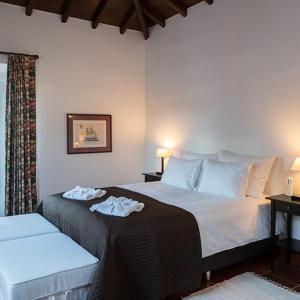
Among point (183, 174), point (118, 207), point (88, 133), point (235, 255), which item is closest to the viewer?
point (118, 207)

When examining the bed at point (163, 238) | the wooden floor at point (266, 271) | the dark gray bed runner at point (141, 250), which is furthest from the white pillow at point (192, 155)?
the dark gray bed runner at point (141, 250)

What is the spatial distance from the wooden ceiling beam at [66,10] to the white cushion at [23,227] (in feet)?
10.5

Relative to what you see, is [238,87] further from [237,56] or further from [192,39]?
[192,39]

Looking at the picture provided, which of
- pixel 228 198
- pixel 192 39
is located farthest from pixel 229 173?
pixel 192 39

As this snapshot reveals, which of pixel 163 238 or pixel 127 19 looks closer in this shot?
pixel 163 238

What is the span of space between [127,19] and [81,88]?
1.40 meters

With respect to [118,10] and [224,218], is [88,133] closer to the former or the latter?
[118,10]

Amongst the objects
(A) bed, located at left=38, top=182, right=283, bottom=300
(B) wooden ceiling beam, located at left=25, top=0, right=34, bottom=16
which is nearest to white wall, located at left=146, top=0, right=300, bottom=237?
(A) bed, located at left=38, top=182, right=283, bottom=300

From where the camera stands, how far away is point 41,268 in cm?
209

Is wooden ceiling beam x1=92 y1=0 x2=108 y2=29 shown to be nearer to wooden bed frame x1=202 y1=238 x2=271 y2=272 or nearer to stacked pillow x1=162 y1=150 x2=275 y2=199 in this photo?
stacked pillow x1=162 y1=150 x2=275 y2=199

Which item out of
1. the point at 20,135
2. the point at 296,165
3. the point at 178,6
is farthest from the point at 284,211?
the point at 20,135

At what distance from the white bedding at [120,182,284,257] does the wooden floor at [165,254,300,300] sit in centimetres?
29

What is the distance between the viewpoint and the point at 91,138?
5.41 meters

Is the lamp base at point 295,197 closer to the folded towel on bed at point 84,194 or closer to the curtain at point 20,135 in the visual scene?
the folded towel on bed at point 84,194
